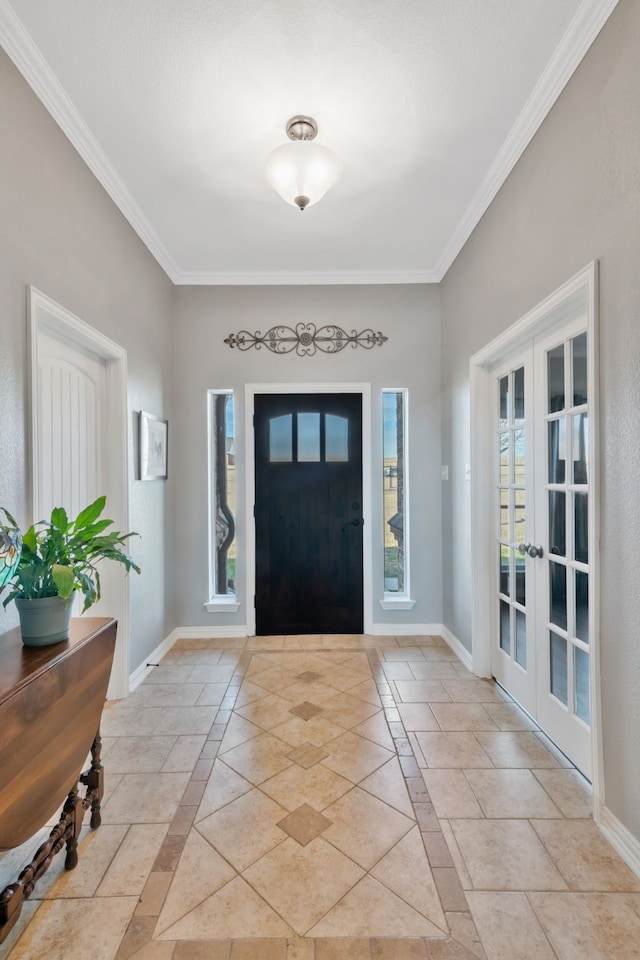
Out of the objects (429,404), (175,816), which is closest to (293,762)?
(175,816)

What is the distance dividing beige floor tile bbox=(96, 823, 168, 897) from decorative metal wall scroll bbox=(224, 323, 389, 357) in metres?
2.99

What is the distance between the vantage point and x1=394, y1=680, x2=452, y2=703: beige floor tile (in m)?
2.46

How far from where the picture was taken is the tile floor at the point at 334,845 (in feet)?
3.94

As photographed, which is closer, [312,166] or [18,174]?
[18,174]

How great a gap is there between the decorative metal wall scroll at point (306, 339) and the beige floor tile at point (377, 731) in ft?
8.47

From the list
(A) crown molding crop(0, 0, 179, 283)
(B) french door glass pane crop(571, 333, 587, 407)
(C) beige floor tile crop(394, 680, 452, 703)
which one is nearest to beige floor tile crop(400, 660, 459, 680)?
(C) beige floor tile crop(394, 680, 452, 703)

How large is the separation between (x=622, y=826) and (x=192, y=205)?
3442mm

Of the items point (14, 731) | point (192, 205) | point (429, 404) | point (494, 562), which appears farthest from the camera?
point (429, 404)

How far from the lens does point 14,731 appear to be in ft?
3.55

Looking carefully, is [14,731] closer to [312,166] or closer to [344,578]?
[312,166]

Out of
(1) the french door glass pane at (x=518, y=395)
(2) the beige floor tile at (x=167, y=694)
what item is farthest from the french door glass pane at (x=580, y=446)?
(2) the beige floor tile at (x=167, y=694)

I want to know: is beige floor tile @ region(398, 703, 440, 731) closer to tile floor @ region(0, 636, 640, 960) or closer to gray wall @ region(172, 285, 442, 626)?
tile floor @ region(0, 636, 640, 960)

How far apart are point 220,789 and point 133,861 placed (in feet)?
1.28

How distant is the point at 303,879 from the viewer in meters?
1.38
